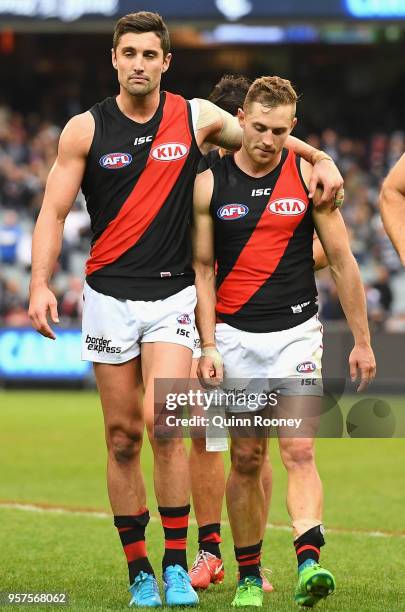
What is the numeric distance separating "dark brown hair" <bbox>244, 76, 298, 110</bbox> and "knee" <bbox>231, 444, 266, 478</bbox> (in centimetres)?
164

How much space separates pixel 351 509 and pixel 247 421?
13.8 ft

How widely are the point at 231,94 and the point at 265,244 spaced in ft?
5.51

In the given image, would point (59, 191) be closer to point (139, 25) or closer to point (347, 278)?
point (139, 25)

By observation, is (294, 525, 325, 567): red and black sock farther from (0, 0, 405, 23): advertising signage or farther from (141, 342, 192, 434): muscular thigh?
(0, 0, 405, 23): advertising signage

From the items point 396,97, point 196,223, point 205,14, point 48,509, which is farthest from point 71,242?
point 196,223

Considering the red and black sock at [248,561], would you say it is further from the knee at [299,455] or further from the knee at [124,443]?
the knee at [124,443]

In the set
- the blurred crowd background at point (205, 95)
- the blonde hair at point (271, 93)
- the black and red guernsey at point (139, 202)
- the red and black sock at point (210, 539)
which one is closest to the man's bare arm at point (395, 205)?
the blonde hair at point (271, 93)

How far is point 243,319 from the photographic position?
6.36m

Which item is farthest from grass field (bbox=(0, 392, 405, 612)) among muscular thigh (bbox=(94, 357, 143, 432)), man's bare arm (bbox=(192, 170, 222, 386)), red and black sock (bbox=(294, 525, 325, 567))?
man's bare arm (bbox=(192, 170, 222, 386))

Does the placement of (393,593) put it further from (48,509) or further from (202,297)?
(48,509)

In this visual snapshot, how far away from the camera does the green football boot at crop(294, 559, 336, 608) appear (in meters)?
5.65

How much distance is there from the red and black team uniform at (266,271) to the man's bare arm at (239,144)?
12 centimetres

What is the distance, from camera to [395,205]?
20.1ft

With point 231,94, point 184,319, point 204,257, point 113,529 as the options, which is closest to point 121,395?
point 184,319
